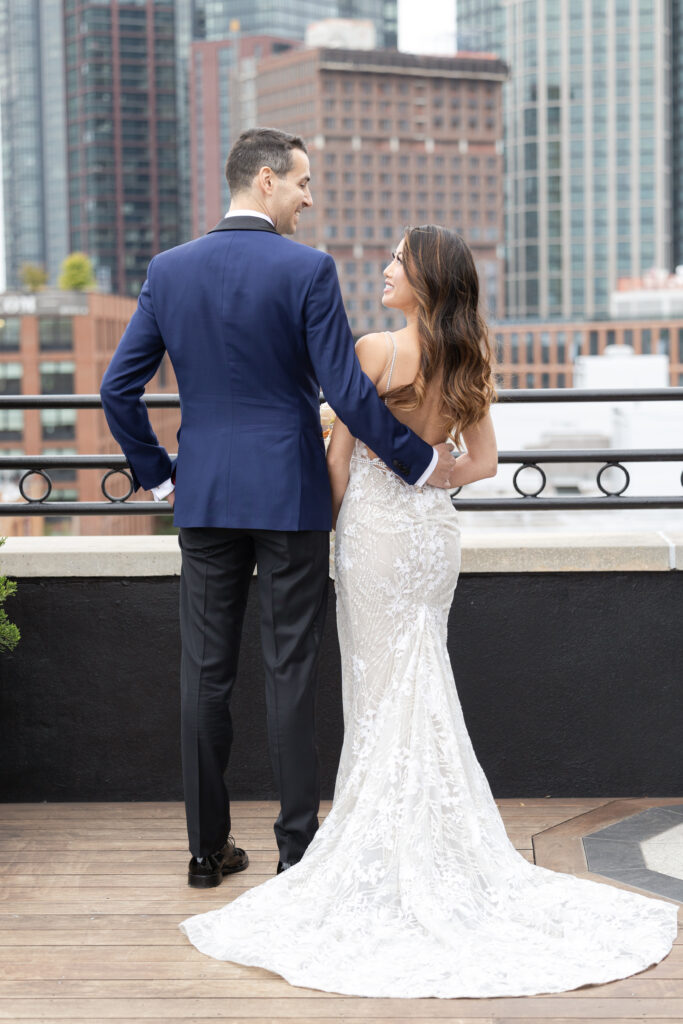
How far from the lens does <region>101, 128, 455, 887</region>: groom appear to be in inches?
101

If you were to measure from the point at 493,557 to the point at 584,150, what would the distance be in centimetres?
14594

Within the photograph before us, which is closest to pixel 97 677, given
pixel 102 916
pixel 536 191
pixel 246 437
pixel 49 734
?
pixel 49 734

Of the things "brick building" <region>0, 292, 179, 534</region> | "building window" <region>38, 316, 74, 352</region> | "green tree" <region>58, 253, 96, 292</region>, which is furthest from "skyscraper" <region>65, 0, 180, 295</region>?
"building window" <region>38, 316, 74, 352</region>

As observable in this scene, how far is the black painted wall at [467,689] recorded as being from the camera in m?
3.44

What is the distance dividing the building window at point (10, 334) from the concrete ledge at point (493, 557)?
8548cm

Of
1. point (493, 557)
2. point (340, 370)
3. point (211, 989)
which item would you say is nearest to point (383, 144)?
point (493, 557)

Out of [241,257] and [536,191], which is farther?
[536,191]

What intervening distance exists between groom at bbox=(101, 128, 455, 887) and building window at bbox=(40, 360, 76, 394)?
84.5 m

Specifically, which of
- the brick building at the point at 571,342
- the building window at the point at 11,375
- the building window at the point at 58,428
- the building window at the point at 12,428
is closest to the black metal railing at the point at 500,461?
the building window at the point at 11,375

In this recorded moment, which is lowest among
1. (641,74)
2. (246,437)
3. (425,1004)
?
(425,1004)

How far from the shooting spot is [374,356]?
2.61 m

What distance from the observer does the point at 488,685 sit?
3.47 m

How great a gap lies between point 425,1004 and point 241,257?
1561mm

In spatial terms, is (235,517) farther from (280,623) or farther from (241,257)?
(241,257)
